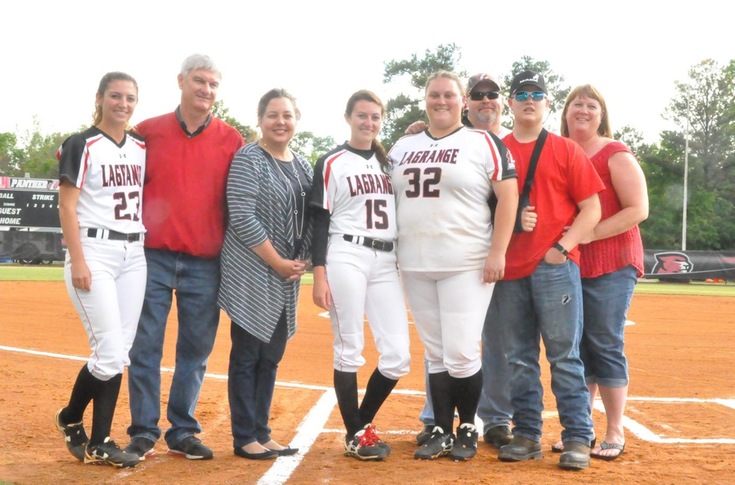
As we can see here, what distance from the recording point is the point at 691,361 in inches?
346

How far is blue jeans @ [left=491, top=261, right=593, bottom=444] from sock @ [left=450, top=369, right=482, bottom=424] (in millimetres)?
248

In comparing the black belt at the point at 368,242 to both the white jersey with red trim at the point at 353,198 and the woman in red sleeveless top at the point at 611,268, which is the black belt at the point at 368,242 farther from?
the woman in red sleeveless top at the point at 611,268

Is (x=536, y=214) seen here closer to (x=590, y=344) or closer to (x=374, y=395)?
(x=590, y=344)

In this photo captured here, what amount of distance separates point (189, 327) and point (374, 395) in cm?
107

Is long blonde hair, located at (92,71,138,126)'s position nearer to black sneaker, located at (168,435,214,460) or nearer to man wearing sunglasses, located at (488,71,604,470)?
black sneaker, located at (168,435,214,460)

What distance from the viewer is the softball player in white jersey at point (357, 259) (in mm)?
4278

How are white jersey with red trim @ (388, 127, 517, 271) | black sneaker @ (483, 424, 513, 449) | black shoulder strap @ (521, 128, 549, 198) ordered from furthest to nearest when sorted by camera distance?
black sneaker @ (483, 424, 513, 449) → black shoulder strap @ (521, 128, 549, 198) → white jersey with red trim @ (388, 127, 517, 271)

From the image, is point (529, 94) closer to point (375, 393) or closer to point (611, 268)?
point (611, 268)

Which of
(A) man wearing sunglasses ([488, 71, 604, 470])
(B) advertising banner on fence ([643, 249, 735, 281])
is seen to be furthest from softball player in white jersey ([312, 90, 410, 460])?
(B) advertising banner on fence ([643, 249, 735, 281])

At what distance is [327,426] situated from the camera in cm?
518

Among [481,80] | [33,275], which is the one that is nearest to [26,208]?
[33,275]

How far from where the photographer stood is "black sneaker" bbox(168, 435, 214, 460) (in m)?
4.35

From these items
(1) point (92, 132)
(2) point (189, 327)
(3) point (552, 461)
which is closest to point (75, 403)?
(2) point (189, 327)

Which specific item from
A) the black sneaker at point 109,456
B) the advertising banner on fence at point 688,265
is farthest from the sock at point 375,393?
the advertising banner on fence at point 688,265
